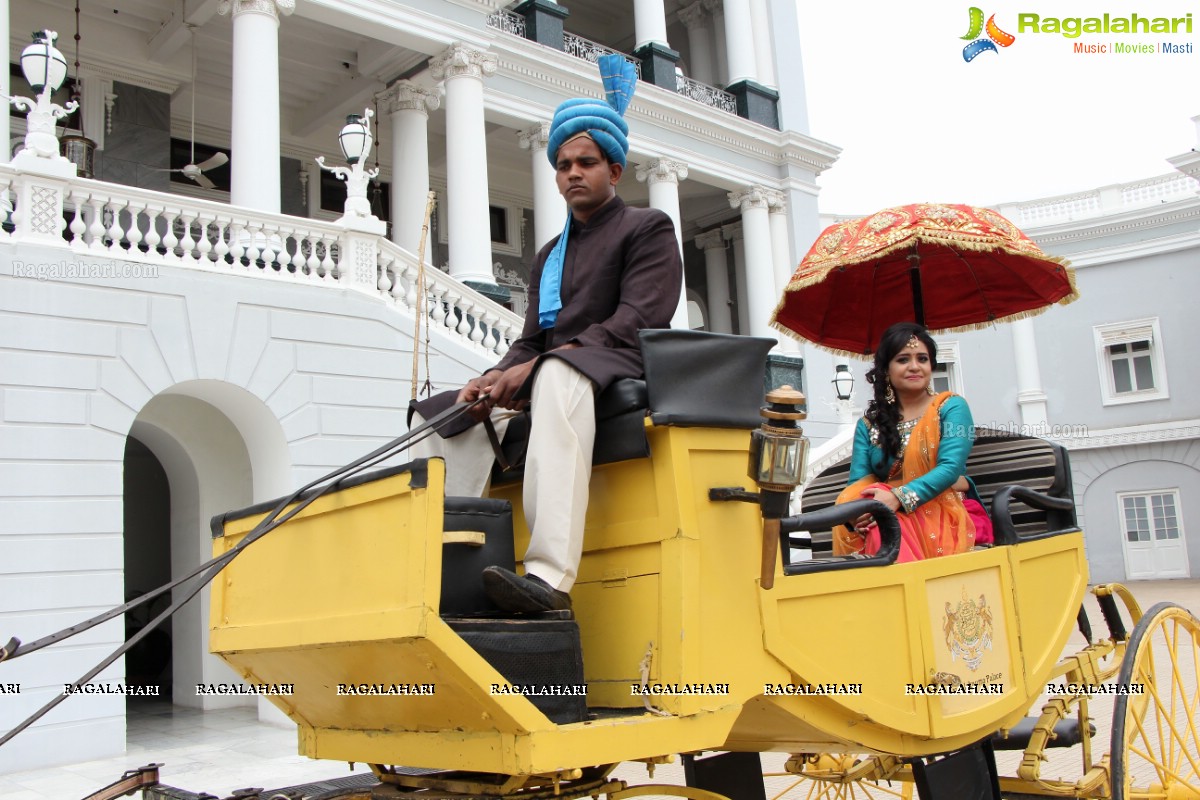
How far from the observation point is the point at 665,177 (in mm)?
19391

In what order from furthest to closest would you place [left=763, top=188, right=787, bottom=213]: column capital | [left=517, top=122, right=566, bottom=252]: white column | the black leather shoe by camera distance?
[left=763, top=188, right=787, bottom=213]: column capital < [left=517, top=122, right=566, bottom=252]: white column < the black leather shoe

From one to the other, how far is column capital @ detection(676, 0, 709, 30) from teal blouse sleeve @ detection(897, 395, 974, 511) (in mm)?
21137

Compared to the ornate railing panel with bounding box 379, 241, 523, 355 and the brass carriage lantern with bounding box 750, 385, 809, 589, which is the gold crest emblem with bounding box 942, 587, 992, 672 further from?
the ornate railing panel with bounding box 379, 241, 523, 355

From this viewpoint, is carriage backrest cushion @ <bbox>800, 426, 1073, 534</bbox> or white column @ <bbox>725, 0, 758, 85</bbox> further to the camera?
white column @ <bbox>725, 0, 758, 85</bbox>

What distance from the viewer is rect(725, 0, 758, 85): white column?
848 inches

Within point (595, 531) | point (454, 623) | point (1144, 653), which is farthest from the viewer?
point (1144, 653)

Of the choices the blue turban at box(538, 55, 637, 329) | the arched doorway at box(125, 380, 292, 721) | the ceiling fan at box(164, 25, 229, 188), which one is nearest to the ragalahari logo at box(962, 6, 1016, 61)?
the ceiling fan at box(164, 25, 229, 188)

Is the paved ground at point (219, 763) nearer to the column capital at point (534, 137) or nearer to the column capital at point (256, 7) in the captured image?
the column capital at point (256, 7)

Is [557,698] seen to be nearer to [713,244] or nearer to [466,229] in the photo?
[466,229]

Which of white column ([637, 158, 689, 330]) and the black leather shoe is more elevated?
white column ([637, 158, 689, 330])

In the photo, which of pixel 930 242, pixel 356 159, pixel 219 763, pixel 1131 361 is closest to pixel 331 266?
pixel 356 159

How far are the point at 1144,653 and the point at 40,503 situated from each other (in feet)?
26.4

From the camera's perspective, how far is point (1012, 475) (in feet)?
15.8

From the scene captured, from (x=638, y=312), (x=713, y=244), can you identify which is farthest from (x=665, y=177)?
(x=638, y=312)
